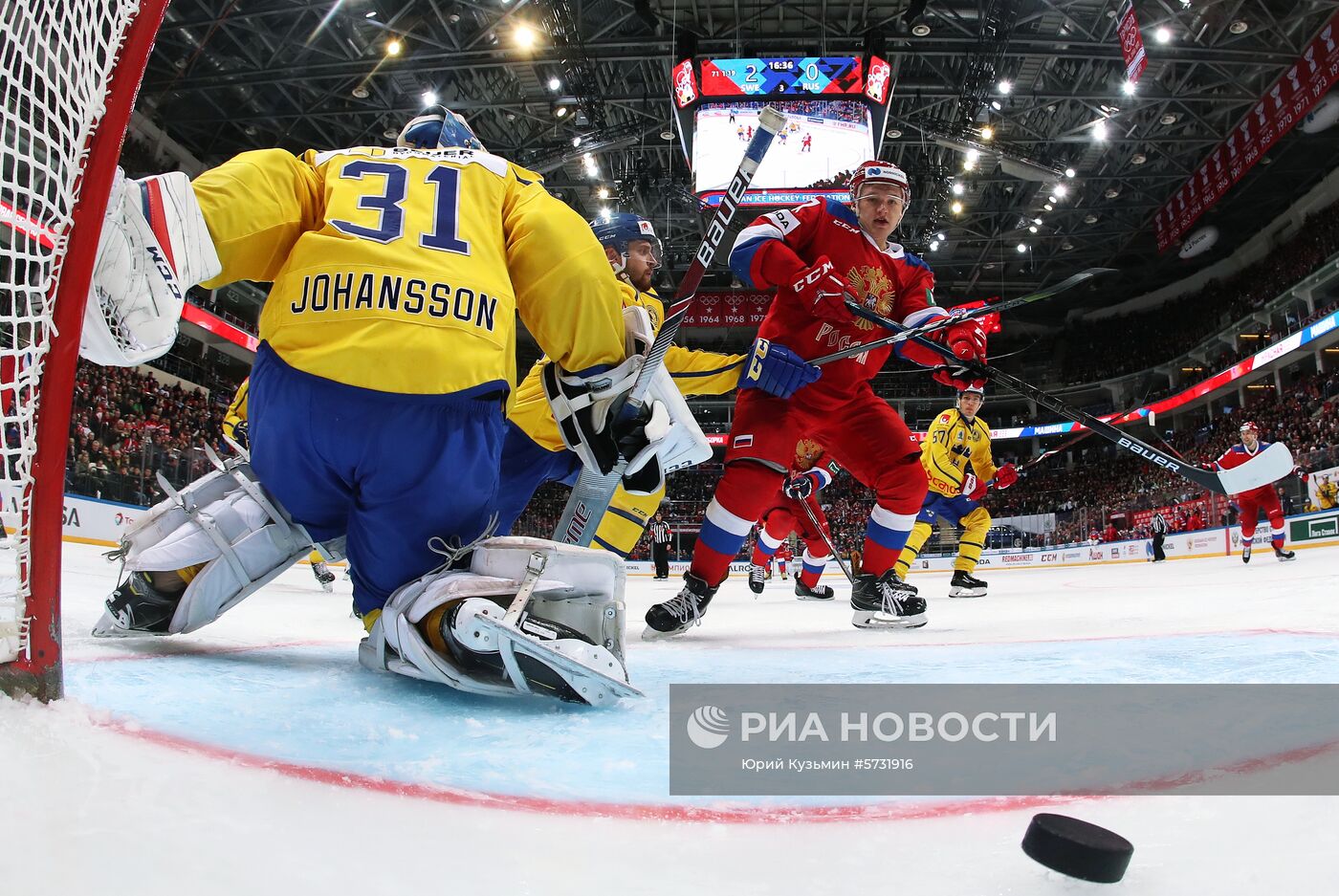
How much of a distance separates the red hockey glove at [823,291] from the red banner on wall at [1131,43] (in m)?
9.60

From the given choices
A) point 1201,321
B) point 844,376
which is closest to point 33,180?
point 844,376

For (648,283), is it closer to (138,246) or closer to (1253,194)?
(138,246)

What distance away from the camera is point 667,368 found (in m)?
3.46

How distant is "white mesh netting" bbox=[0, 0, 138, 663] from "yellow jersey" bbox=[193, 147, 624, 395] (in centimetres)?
45

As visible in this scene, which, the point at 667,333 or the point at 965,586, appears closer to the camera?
the point at 667,333

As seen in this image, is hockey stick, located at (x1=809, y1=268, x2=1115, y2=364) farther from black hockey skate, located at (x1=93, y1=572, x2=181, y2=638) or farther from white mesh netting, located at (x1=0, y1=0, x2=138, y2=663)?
white mesh netting, located at (x1=0, y1=0, x2=138, y2=663)

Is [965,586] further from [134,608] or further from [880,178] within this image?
[134,608]

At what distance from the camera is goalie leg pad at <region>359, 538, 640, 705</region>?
112 centimetres

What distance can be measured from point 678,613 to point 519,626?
1461mm

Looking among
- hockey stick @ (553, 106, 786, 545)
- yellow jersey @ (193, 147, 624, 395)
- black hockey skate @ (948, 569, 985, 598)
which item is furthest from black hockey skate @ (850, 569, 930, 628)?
black hockey skate @ (948, 569, 985, 598)

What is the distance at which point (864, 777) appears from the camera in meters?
0.78

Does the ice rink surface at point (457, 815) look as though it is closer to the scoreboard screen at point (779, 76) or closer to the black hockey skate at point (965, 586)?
the black hockey skate at point (965, 586)

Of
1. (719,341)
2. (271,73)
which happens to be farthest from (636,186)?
(719,341)

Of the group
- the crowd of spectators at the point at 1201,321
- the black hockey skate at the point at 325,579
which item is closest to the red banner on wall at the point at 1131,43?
the crowd of spectators at the point at 1201,321
